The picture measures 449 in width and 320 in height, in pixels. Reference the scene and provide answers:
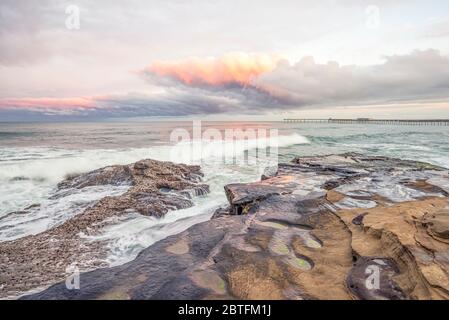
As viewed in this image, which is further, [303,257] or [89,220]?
[89,220]

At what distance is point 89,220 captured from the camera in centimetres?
811

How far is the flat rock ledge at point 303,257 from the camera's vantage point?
10.5 feet

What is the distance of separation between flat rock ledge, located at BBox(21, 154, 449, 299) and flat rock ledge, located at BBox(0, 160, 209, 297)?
2.00 meters

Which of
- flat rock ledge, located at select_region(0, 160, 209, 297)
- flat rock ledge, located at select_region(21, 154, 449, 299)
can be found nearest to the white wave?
flat rock ledge, located at select_region(0, 160, 209, 297)

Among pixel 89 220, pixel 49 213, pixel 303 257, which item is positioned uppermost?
pixel 303 257

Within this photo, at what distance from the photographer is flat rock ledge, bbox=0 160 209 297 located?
5.46 meters

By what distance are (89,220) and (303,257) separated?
21.3ft

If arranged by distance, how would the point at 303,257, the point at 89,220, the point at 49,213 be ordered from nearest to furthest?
the point at 303,257
the point at 89,220
the point at 49,213

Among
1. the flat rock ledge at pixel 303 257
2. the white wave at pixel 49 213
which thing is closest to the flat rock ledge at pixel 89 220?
the white wave at pixel 49 213

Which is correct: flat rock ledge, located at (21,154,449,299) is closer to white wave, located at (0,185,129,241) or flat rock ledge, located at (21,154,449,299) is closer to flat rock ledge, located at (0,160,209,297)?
flat rock ledge, located at (0,160,209,297)

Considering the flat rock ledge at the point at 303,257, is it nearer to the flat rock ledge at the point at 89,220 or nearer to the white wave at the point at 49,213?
the flat rock ledge at the point at 89,220

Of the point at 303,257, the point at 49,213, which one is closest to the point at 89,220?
the point at 49,213

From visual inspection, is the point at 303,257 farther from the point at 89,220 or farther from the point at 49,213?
the point at 49,213
